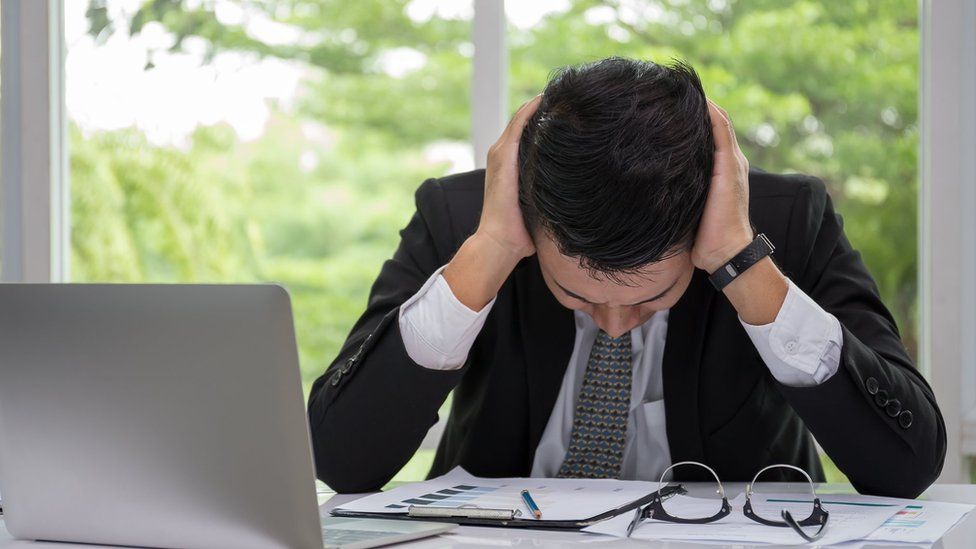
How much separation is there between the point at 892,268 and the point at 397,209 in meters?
2.69

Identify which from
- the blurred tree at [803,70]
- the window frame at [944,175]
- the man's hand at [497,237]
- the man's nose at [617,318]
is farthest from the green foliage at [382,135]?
the man's nose at [617,318]

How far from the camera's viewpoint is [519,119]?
4.29ft

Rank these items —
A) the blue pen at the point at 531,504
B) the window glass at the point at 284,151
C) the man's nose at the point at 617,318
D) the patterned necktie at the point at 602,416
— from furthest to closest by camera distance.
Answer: the window glass at the point at 284,151 < the patterned necktie at the point at 602,416 < the man's nose at the point at 617,318 < the blue pen at the point at 531,504

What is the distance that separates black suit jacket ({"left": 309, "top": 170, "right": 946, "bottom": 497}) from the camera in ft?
4.30

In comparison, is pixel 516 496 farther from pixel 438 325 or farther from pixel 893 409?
pixel 893 409

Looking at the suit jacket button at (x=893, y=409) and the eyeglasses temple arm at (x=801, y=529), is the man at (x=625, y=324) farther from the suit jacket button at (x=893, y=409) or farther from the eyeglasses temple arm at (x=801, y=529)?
the eyeglasses temple arm at (x=801, y=529)

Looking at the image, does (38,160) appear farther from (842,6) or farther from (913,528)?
(842,6)

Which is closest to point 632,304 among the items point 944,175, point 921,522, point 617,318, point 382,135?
point 617,318

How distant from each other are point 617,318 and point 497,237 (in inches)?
7.6

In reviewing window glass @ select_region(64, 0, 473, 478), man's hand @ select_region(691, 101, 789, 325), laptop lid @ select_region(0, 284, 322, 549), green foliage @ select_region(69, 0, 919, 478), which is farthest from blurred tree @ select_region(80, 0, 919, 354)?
laptop lid @ select_region(0, 284, 322, 549)

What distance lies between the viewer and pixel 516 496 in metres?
1.22

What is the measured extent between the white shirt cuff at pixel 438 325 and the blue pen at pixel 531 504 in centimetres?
24

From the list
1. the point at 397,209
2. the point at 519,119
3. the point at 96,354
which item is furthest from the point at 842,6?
the point at 96,354

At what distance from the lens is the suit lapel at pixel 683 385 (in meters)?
1.47
